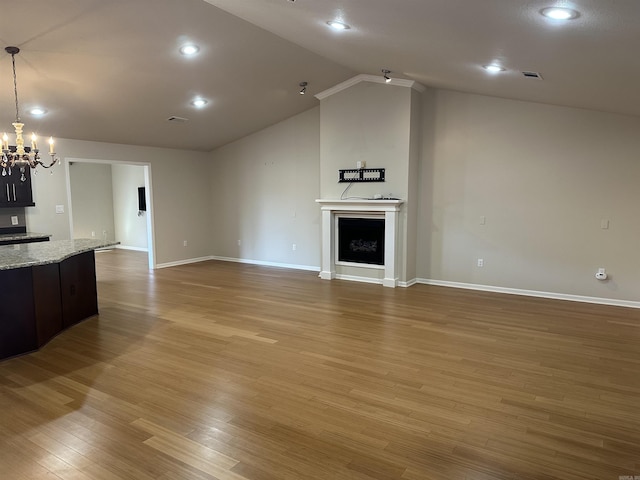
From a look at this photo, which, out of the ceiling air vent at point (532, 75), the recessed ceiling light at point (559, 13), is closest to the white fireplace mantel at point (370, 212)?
the ceiling air vent at point (532, 75)

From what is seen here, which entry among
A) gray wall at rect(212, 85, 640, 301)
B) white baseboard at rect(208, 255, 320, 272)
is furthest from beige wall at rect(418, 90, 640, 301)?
white baseboard at rect(208, 255, 320, 272)

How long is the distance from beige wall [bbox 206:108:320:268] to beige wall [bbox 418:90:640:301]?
7.26 feet

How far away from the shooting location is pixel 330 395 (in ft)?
9.76

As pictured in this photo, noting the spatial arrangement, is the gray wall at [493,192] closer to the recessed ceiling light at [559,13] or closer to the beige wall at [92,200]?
the beige wall at [92,200]

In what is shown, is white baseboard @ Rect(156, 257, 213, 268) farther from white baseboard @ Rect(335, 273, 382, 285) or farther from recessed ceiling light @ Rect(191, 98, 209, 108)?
white baseboard @ Rect(335, 273, 382, 285)

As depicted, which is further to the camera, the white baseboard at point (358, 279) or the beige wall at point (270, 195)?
the beige wall at point (270, 195)

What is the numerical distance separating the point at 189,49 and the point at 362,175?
3107mm

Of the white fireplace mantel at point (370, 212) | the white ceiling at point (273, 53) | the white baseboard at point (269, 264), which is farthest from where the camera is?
the white baseboard at point (269, 264)

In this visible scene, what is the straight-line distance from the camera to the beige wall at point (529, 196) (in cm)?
518

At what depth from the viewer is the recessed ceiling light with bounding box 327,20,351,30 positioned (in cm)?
371

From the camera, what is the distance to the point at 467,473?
2.12m

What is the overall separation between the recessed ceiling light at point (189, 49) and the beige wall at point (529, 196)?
345cm

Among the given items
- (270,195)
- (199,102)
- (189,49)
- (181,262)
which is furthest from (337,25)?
(181,262)

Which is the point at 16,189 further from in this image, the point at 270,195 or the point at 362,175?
the point at 362,175
